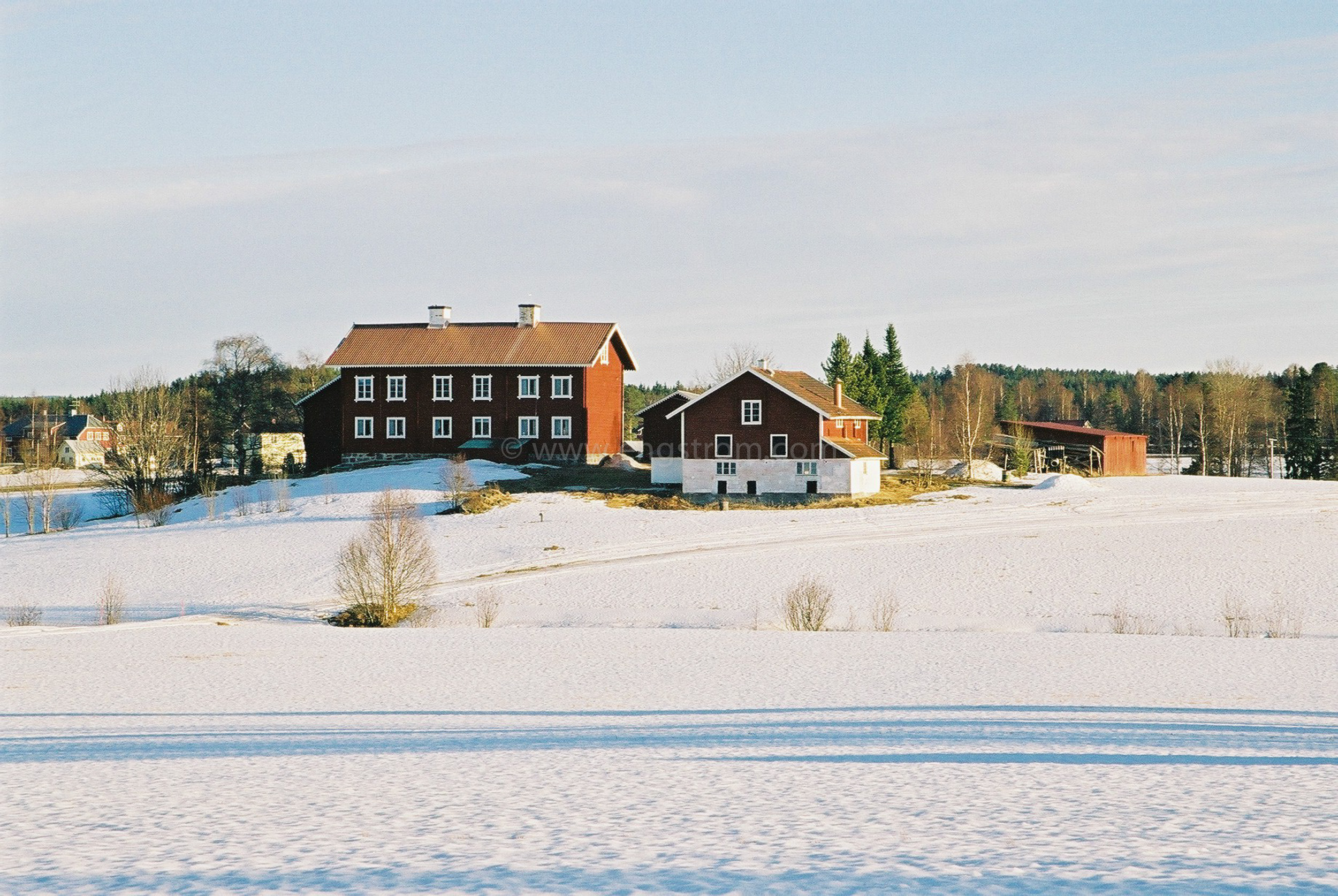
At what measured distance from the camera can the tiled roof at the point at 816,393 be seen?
55.5 m

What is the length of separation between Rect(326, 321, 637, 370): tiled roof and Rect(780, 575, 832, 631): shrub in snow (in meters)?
32.5

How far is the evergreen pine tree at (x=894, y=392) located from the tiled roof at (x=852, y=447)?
19.6m

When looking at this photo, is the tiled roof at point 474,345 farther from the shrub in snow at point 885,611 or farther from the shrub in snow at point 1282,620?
the shrub in snow at point 1282,620

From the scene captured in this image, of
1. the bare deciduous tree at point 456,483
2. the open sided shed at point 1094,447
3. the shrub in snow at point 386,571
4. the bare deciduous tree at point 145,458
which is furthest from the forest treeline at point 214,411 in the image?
the open sided shed at point 1094,447

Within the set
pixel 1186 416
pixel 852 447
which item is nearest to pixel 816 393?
pixel 852 447

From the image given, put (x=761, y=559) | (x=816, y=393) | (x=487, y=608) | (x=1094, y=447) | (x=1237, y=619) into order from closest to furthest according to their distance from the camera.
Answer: (x=1237, y=619), (x=487, y=608), (x=761, y=559), (x=816, y=393), (x=1094, y=447)

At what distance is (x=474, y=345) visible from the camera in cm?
6341

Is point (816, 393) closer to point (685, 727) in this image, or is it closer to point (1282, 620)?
point (1282, 620)

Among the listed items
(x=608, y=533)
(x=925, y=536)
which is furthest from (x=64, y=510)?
(x=925, y=536)

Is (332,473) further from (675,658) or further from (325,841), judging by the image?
(325,841)

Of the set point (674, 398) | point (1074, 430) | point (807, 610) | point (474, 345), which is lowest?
point (807, 610)

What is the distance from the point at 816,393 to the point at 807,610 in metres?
31.2

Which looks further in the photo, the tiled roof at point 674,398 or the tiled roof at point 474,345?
the tiled roof at point 474,345

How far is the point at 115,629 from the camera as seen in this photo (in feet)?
93.7
